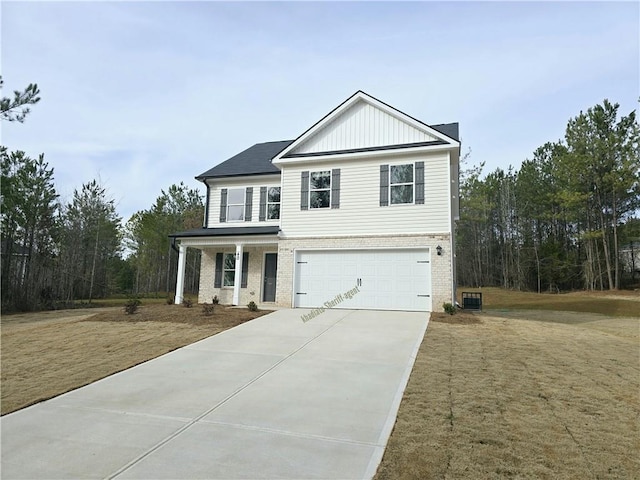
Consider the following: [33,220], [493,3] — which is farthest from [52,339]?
[33,220]

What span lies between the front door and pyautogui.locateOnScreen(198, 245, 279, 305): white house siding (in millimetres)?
173

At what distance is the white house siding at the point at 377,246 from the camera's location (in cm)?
1279

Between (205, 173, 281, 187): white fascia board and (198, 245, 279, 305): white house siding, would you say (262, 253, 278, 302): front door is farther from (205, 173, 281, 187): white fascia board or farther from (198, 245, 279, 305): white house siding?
(205, 173, 281, 187): white fascia board

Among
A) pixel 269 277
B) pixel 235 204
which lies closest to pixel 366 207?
pixel 269 277

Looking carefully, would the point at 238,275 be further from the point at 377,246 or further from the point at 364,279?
the point at 377,246

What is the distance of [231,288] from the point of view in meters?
16.8

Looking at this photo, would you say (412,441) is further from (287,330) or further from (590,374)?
(287,330)

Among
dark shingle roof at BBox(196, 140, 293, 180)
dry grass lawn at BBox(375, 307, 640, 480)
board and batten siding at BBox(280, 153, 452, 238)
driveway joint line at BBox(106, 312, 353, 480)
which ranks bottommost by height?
driveway joint line at BBox(106, 312, 353, 480)

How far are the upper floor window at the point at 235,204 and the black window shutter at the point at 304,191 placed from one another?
360 cm

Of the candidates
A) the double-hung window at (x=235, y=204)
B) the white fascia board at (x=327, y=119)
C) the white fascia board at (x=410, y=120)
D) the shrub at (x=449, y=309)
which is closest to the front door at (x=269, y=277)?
the double-hung window at (x=235, y=204)

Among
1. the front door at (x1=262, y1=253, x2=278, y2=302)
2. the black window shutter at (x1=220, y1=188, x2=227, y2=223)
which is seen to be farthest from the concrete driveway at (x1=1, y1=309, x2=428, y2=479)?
the black window shutter at (x1=220, y1=188, x2=227, y2=223)

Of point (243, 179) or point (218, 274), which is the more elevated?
point (243, 179)

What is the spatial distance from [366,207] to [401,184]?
1.49m

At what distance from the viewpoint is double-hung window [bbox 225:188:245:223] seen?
56.7 ft
